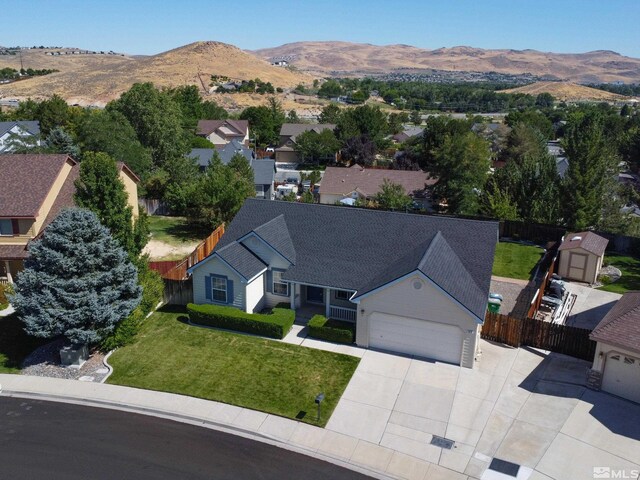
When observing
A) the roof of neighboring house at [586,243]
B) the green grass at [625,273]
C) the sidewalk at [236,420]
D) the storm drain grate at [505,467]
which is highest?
the roof of neighboring house at [586,243]

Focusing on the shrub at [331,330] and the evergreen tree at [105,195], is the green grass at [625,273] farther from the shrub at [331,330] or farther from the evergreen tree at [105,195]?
the evergreen tree at [105,195]

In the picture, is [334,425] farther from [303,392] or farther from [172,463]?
[172,463]

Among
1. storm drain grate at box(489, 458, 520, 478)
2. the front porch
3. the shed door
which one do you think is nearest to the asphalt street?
storm drain grate at box(489, 458, 520, 478)

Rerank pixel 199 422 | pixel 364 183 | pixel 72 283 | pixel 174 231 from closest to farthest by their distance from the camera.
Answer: pixel 199 422 < pixel 72 283 < pixel 174 231 < pixel 364 183

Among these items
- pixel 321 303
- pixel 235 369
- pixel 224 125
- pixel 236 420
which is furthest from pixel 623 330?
pixel 224 125

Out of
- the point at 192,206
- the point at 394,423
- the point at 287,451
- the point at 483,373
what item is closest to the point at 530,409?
the point at 483,373

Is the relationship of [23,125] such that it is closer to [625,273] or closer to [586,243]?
[586,243]

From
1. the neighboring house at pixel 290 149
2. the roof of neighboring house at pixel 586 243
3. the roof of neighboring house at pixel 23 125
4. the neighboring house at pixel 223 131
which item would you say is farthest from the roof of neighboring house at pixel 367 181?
the roof of neighboring house at pixel 23 125
